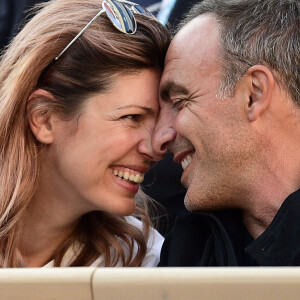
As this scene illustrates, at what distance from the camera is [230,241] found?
1.83 metres

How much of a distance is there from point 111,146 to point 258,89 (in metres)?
0.50

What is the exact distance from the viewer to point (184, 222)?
2.04 m

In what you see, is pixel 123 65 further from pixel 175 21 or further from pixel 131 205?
pixel 175 21

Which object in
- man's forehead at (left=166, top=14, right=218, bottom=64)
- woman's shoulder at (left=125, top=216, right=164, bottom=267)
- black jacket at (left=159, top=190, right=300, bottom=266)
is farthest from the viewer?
woman's shoulder at (left=125, top=216, right=164, bottom=267)

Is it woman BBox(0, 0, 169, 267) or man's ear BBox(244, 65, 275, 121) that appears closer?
man's ear BBox(244, 65, 275, 121)

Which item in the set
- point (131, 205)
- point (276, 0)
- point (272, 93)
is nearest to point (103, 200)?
point (131, 205)

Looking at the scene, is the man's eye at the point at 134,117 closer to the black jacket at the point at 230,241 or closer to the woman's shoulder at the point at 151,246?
the black jacket at the point at 230,241

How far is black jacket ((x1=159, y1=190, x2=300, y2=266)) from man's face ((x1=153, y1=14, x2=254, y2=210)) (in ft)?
0.29

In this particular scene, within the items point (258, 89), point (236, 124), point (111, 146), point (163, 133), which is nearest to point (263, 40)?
point (258, 89)

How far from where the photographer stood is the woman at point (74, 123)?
1.95m

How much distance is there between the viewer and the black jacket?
1.61 m

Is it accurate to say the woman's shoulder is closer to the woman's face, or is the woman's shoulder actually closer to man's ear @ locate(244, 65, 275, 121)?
the woman's face

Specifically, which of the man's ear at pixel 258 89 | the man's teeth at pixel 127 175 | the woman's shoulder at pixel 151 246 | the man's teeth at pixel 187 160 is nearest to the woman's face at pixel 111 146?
the man's teeth at pixel 127 175

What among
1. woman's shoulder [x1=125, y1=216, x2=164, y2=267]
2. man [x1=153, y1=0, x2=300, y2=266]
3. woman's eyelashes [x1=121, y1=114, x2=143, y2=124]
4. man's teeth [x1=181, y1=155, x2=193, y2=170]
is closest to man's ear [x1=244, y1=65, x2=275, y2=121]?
man [x1=153, y1=0, x2=300, y2=266]
